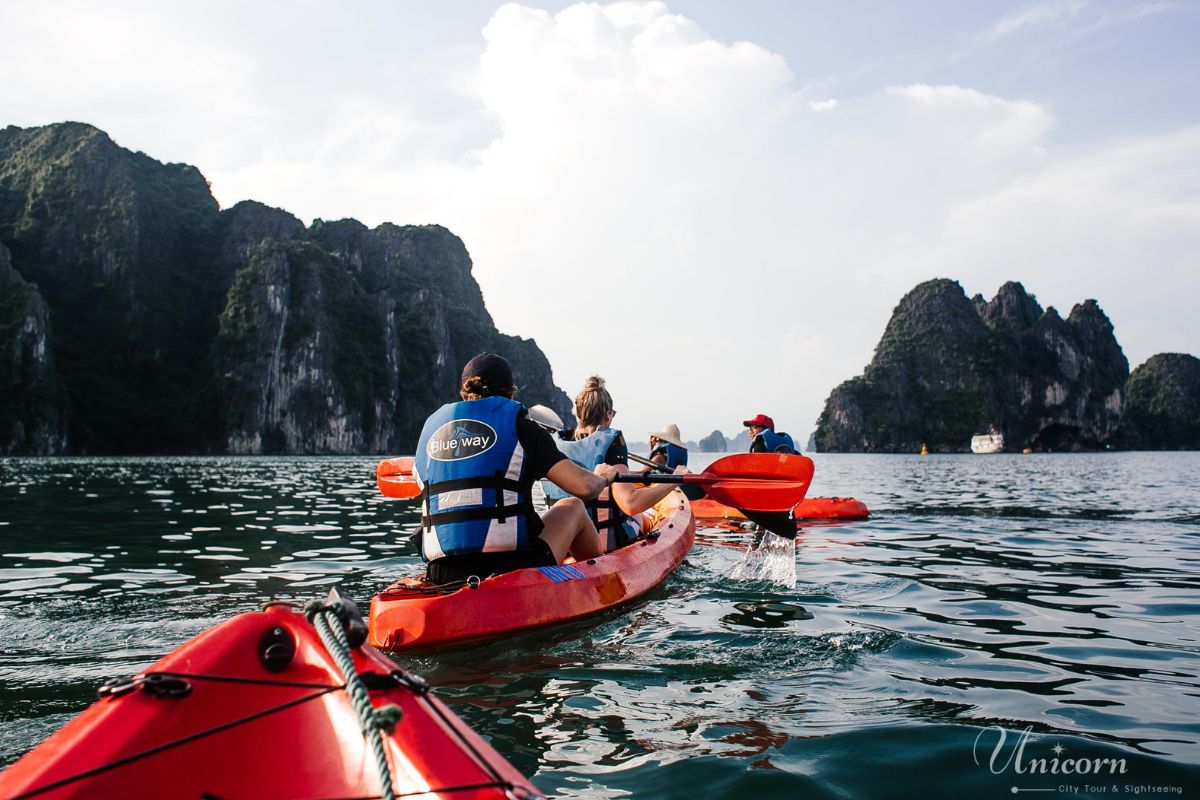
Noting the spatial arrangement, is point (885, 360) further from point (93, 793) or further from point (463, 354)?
point (93, 793)

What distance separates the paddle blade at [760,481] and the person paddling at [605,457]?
53cm

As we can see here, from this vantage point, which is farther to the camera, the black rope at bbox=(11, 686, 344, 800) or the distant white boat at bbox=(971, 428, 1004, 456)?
the distant white boat at bbox=(971, 428, 1004, 456)

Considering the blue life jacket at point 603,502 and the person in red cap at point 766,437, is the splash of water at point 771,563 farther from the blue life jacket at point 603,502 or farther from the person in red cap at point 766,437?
the person in red cap at point 766,437

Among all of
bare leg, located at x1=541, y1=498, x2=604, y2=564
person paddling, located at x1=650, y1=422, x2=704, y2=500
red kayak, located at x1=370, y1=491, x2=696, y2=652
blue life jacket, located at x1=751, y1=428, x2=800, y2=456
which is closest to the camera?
red kayak, located at x1=370, y1=491, x2=696, y2=652

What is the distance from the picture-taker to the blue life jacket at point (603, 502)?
6867mm

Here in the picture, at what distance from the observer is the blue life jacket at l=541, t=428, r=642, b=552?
6.87 meters

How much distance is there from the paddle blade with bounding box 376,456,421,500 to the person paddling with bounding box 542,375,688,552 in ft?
7.52

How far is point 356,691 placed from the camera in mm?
1981

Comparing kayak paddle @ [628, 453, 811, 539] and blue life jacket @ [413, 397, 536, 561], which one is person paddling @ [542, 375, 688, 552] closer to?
kayak paddle @ [628, 453, 811, 539]

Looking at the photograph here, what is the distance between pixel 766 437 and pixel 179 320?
114m

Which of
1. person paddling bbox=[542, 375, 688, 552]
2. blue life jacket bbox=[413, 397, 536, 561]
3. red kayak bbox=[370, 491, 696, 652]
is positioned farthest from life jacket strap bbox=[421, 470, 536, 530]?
person paddling bbox=[542, 375, 688, 552]

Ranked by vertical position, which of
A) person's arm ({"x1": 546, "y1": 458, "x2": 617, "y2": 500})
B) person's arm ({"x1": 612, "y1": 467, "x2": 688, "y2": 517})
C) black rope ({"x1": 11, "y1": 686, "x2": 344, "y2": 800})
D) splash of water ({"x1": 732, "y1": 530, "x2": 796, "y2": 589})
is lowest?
splash of water ({"x1": 732, "y1": 530, "x2": 796, "y2": 589})

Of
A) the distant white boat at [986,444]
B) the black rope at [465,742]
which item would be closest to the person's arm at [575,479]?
the black rope at [465,742]

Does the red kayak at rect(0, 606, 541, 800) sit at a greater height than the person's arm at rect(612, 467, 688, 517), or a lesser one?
lesser
